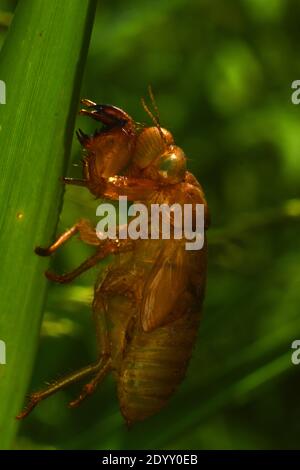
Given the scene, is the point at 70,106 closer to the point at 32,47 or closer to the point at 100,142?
the point at 32,47

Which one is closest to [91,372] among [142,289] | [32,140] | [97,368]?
[97,368]

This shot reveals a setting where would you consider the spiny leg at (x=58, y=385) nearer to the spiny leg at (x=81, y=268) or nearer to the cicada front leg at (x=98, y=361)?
the cicada front leg at (x=98, y=361)

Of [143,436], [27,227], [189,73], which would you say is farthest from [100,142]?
[189,73]

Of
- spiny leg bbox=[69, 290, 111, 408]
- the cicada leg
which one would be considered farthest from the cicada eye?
the cicada leg

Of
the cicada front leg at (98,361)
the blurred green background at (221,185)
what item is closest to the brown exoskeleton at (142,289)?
the cicada front leg at (98,361)

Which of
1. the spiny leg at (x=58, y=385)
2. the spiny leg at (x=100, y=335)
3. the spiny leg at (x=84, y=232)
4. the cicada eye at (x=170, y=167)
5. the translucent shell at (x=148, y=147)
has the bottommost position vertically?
the spiny leg at (x=58, y=385)

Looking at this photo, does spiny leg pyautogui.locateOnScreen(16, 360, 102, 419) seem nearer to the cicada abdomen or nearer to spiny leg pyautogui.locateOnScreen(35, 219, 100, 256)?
the cicada abdomen
